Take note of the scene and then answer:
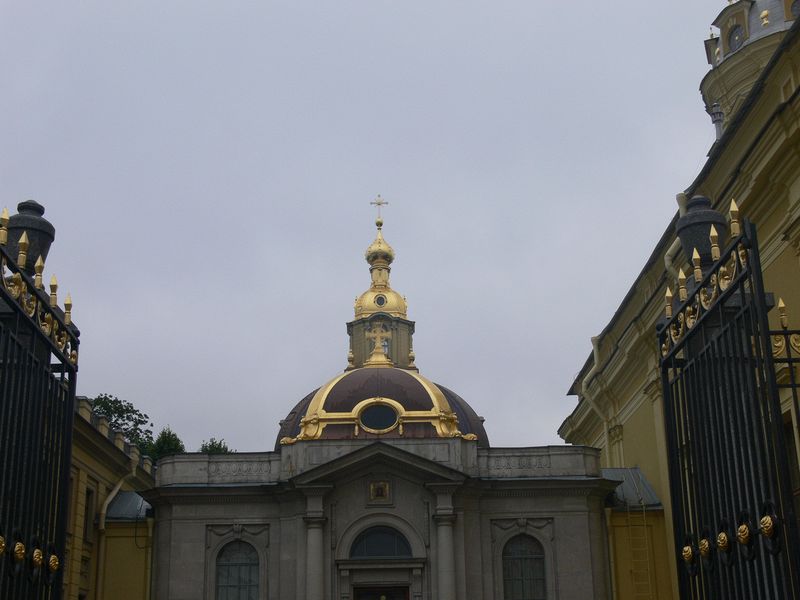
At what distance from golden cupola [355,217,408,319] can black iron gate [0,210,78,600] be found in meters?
41.7

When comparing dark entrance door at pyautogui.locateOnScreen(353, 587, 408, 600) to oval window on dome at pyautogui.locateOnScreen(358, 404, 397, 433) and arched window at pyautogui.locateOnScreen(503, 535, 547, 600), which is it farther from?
oval window on dome at pyautogui.locateOnScreen(358, 404, 397, 433)

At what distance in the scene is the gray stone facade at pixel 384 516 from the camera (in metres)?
31.9

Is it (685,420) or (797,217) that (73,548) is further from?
(685,420)

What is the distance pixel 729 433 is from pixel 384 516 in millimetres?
23072

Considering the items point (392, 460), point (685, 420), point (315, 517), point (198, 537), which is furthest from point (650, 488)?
point (685, 420)

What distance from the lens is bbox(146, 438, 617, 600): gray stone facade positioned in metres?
31.9

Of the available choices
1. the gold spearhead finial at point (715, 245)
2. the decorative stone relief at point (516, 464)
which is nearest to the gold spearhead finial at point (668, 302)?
the gold spearhead finial at point (715, 245)

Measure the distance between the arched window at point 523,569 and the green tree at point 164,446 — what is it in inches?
1084

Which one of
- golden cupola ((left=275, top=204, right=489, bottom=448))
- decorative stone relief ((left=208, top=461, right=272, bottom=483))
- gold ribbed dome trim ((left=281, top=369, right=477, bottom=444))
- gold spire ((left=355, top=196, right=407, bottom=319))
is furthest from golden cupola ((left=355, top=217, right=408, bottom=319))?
decorative stone relief ((left=208, top=461, right=272, bottom=483))

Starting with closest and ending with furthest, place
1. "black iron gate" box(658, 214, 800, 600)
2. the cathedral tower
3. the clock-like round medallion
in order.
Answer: "black iron gate" box(658, 214, 800, 600) < the cathedral tower < the clock-like round medallion

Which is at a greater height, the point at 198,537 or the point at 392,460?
the point at 392,460

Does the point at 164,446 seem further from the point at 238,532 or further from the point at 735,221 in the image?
the point at 735,221

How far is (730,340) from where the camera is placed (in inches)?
407

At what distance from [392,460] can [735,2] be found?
2100 cm
